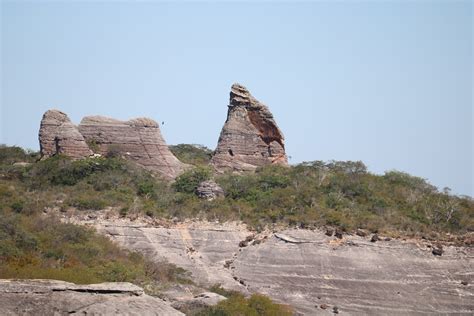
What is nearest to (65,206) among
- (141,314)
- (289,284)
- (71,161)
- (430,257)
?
(71,161)

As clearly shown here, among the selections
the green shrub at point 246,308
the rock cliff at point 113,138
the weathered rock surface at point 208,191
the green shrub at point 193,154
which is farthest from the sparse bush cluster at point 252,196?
the green shrub at point 246,308

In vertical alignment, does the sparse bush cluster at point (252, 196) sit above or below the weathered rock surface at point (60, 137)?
below

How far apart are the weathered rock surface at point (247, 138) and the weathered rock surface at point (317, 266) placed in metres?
7.73

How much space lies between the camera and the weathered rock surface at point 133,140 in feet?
140

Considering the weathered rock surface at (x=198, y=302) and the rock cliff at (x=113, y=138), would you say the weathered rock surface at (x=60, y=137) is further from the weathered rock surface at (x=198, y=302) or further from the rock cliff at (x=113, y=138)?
the weathered rock surface at (x=198, y=302)

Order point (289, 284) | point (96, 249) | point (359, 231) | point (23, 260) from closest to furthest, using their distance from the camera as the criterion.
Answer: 1. point (23, 260)
2. point (96, 249)
3. point (289, 284)
4. point (359, 231)

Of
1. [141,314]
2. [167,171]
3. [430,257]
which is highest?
[167,171]

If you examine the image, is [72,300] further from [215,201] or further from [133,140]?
[133,140]

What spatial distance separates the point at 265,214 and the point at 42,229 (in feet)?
33.1

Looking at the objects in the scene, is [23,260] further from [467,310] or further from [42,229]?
[467,310]

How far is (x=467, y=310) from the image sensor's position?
3197 centimetres

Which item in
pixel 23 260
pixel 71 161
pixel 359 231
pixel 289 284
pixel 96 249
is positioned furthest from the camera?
pixel 71 161

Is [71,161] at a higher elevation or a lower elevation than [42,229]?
higher

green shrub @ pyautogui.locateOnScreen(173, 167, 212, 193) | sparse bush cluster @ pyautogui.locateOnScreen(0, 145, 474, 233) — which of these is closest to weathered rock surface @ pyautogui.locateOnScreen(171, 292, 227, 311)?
sparse bush cluster @ pyautogui.locateOnScreen(0, 145, 474, 233)
